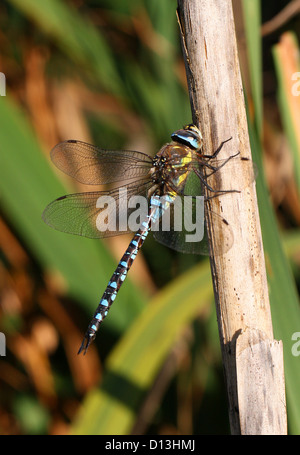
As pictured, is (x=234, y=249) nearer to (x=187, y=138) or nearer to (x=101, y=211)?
(x=187, y=138)

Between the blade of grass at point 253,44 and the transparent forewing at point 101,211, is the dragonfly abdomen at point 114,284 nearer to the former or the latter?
the transparent forewing at point 101,211

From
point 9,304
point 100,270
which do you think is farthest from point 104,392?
point 9,304

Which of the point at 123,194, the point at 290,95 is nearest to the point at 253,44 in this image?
the point at 290,95

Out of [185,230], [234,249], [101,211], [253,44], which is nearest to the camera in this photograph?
[234,249]

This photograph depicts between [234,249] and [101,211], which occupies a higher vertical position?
[101,211]

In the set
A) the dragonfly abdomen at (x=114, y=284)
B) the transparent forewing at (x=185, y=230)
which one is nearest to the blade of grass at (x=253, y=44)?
the transparent forewing at (x=185, y=230)
